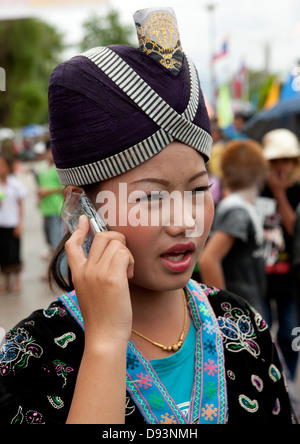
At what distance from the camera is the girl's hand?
1.17m

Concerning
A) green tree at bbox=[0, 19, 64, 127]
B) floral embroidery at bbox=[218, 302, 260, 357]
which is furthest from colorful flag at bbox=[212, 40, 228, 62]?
green tree at bbox=[0, 19, 64, 127]

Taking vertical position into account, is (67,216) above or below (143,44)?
below

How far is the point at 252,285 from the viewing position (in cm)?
341

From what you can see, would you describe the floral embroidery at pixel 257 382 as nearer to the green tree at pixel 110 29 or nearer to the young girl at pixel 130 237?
the young girl at pixel 130 237

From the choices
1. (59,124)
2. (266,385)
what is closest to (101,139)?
(59,124)

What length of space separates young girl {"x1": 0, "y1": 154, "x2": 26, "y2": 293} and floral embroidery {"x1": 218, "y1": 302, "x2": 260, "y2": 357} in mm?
6114

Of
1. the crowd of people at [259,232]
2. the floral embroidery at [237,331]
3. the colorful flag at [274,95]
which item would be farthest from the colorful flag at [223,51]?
the floral embroidery at [237,331]

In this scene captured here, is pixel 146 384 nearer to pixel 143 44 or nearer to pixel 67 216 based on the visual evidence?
pixel 67 216

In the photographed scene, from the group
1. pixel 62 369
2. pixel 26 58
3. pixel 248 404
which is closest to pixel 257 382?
pixel 248 404

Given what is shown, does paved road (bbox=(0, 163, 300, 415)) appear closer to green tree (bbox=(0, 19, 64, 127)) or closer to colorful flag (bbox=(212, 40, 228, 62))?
colorful flag (bbox=(212, 40, 228, 62))

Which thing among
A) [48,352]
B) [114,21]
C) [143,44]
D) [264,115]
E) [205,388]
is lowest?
[205,388]

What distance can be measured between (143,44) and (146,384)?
35.1 inches

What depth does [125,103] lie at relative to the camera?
1.27m
